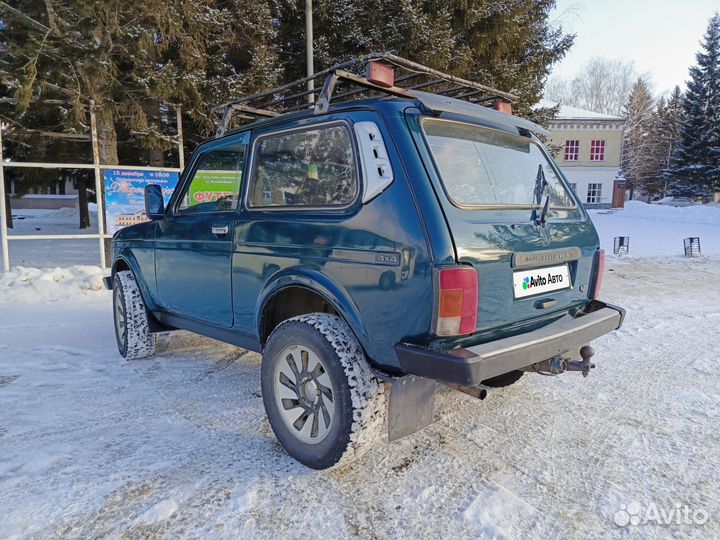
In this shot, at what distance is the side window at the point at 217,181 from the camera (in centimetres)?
342

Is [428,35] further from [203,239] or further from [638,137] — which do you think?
[638,137]

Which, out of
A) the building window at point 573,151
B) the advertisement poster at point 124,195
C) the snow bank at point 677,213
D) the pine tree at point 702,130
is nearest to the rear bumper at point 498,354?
the advertisement poster at point 124,195

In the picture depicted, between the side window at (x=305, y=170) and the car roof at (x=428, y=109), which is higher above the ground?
the car roof at (x=428, y=109)

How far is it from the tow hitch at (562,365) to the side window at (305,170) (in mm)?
1457

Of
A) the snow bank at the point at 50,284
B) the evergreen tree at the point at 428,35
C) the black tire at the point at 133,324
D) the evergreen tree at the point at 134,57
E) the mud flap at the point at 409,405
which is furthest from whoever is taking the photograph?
the evergreen tree at the point at 428,35

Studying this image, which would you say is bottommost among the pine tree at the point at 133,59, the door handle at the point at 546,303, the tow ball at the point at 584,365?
the tow ball at the point at 584,365

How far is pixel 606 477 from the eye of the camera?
2.62m

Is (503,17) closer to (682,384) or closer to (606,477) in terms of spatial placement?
(682,384)

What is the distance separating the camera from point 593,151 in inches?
1491

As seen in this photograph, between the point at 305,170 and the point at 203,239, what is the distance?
1049 mm

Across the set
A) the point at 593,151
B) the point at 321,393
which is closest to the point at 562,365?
the point at 321,393

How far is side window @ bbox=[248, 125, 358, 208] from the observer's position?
2713 millimetres

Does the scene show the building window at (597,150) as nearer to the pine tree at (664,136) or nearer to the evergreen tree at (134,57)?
the pine tree at (664,136)

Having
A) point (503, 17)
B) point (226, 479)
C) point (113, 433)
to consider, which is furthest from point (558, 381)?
point (503, 17)
